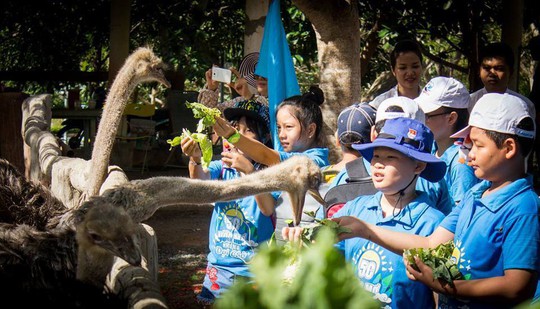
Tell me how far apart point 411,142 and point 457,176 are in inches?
25.3

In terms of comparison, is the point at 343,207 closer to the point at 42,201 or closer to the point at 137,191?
the point at 137,191

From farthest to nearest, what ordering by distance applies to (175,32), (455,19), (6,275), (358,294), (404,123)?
1. (175,32)
2. (455,19)
3. (404,123)
4. (6,275)
5. (358,294)

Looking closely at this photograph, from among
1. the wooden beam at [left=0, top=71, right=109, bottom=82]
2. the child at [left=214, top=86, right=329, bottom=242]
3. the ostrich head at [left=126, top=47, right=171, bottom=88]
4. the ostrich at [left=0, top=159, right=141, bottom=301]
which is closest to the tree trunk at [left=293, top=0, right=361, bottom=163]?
the child at [left=214, top=86, right=329, bottom=242]

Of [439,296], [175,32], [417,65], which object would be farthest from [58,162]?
[175,32]

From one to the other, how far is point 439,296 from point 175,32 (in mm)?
9911

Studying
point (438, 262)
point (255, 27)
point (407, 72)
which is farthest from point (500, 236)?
point (255, 27)

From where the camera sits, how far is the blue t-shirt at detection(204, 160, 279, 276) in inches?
160

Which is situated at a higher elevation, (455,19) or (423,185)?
(455,19)

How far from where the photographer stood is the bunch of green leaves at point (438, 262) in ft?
8.70

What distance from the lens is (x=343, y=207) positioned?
3.41 meters

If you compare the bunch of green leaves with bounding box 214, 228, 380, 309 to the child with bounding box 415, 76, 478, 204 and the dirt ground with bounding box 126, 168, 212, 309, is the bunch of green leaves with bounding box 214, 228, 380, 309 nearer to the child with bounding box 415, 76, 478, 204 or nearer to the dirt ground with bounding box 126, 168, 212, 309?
the child with bounding box 415, 76, 478, 204

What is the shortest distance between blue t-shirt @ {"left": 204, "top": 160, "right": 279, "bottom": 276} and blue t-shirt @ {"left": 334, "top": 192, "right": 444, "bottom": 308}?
0.94 meters

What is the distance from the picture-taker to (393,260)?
3020 mm

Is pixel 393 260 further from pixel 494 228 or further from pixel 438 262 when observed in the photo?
pixel 494 228
